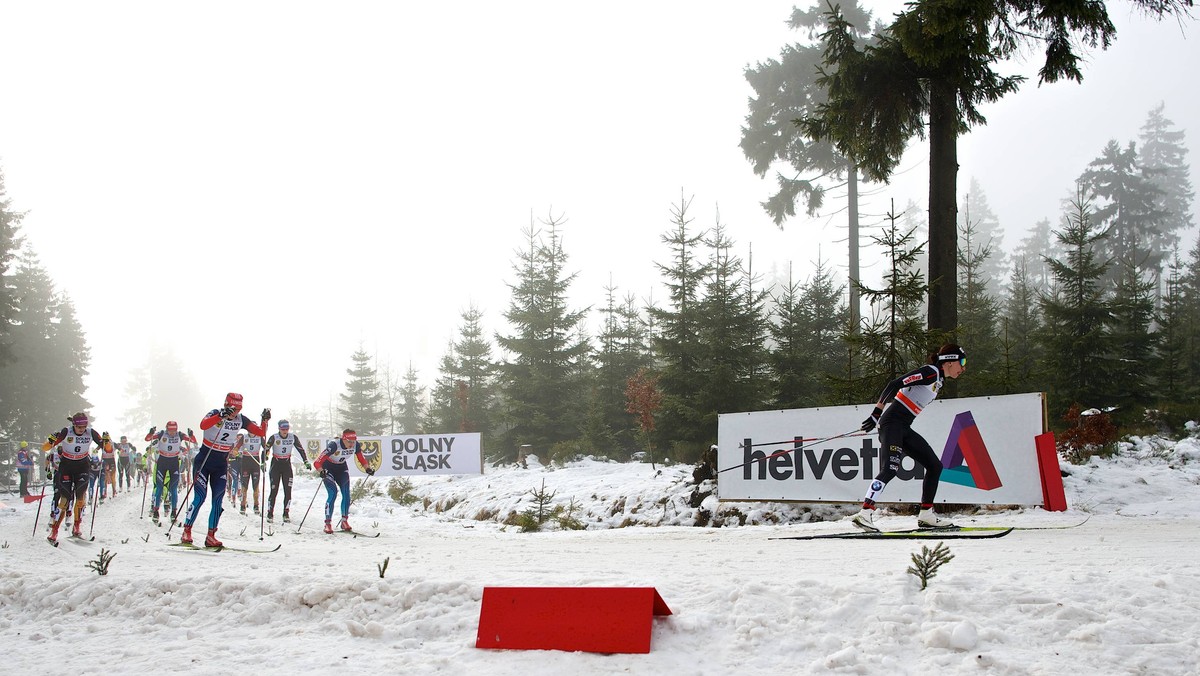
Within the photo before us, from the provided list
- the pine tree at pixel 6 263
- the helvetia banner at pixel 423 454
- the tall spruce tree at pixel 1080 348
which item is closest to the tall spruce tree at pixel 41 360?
the pine tree at pixel 6 263

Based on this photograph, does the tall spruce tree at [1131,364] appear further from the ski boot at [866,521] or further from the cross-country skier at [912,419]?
the ski boot at [866,521]

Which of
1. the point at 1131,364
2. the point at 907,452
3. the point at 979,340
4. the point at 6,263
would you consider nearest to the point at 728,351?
the point at 979,340

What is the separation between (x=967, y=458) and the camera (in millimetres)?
10688

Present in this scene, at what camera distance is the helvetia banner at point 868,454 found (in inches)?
404

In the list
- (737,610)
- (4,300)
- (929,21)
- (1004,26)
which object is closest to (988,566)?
(737,610)

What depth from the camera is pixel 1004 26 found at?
11742 mm

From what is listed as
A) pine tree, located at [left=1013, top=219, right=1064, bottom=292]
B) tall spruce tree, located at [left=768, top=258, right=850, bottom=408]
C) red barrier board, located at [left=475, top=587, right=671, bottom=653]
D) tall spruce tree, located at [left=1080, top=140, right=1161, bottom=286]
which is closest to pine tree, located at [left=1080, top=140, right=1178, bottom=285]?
tall spruce tree, located at [left=1080, top=140, right=1161, bottom=286]

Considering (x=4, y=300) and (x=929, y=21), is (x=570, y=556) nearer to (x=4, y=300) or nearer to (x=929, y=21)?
(x=929, y=21)

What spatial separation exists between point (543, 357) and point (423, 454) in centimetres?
702

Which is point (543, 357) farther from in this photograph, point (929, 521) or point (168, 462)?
point (929, 521)

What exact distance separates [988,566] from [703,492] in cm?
880

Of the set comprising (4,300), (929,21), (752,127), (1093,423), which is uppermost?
(752,127)

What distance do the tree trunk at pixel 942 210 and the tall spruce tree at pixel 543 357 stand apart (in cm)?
1721

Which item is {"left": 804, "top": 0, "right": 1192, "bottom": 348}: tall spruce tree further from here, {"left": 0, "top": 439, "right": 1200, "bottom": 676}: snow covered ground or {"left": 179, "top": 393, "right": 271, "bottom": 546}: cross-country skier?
{"left": 179, "top": 393, "right": 271, "bottom": 546}: cross-country skier
